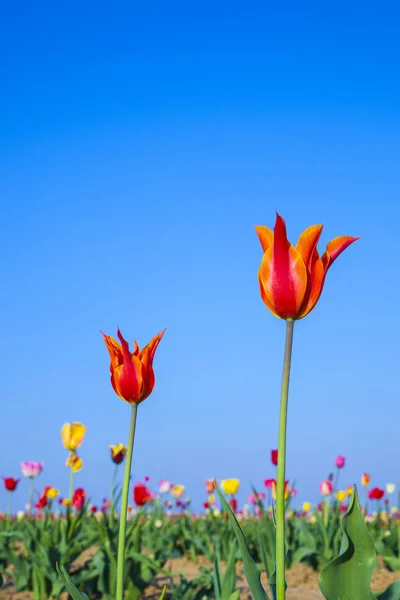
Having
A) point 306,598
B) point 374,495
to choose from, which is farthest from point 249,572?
point 374,495

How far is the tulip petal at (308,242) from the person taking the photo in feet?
5.58

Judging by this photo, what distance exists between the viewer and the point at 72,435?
16.6 ft

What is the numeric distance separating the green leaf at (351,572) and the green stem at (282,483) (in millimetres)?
210

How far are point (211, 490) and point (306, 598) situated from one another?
4.49m

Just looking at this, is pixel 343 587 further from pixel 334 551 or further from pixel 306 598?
pixel 334 551

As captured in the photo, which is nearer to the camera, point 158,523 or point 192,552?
point 192,552

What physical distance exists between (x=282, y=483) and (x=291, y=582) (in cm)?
472

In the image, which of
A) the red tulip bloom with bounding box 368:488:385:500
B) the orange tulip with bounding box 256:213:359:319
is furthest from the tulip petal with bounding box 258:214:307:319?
the red tulip bloom with bounding box 368:488:385:500

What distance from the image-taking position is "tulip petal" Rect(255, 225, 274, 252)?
1.73 metres

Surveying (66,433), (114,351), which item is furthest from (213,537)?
(114,351)

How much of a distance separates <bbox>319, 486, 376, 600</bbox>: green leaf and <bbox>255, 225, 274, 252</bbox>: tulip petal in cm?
67

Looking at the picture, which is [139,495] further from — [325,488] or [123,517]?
[123,517]

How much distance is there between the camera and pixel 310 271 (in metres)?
1.70

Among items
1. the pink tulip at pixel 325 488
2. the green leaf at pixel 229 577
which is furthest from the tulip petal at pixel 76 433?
the pink tulip at pixel 325 488
